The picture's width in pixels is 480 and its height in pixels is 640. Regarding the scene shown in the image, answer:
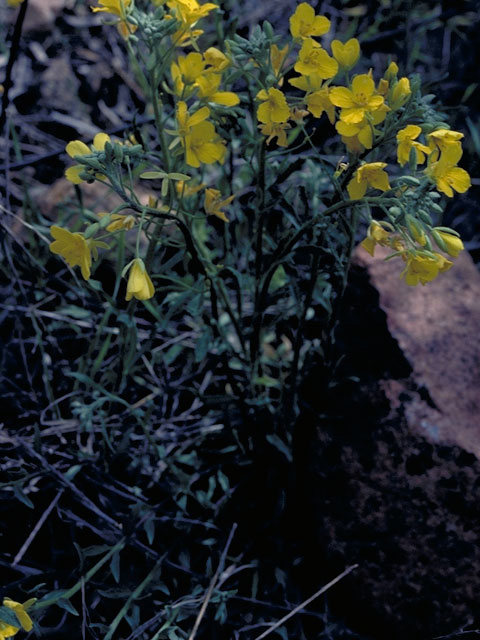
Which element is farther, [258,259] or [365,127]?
[258,259]

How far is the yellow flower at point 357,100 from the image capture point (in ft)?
4.14

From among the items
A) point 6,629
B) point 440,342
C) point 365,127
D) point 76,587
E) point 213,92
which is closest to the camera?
point 365,127

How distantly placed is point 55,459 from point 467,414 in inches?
50.8

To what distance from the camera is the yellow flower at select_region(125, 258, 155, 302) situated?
1.38 m

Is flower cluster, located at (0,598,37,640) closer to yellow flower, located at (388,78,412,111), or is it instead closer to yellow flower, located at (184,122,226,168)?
yellow flower, located at (184,122,226,168)

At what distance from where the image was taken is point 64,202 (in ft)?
8.02

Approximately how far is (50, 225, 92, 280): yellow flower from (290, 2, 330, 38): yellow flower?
66 centimetres

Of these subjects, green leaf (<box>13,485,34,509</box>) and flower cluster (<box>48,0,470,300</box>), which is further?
green leaf (<box>13,485,34,509</box>)

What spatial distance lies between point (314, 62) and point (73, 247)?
0.67 metres

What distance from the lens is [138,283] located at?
4.55 feet

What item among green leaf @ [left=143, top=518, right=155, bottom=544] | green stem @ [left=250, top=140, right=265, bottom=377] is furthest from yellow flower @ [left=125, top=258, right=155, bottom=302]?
green leaf @ [left=143, top=518, right=155, bottom=544]

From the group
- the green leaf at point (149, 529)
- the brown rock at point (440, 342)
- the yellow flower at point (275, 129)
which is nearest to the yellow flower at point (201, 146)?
the yellow flower at point (275, 129)

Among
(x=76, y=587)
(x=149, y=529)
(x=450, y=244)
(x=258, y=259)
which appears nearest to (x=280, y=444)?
(x=149, y=529)

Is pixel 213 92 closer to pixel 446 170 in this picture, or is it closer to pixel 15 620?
pixel 446 170
